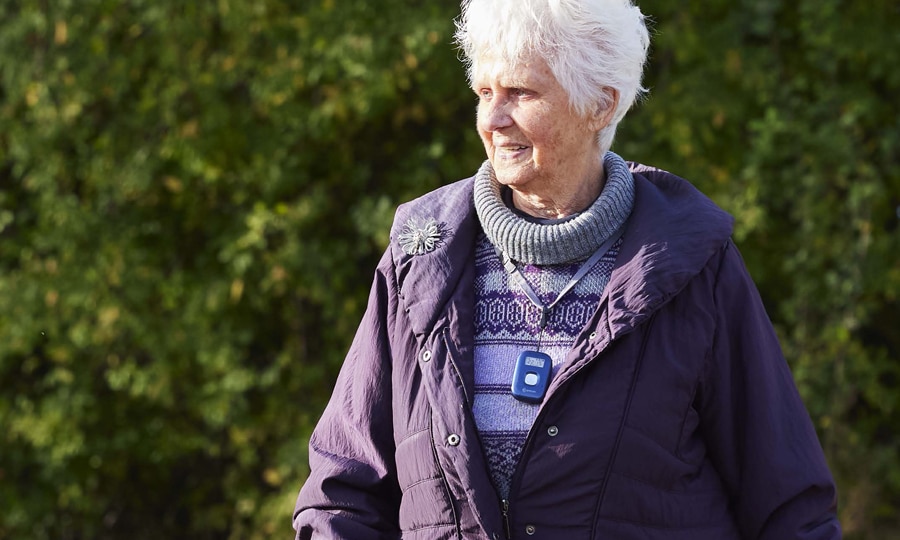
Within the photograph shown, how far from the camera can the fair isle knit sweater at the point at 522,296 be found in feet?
6.57

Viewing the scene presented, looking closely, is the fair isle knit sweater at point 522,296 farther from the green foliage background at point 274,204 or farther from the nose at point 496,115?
the green foliage background at point 274,204

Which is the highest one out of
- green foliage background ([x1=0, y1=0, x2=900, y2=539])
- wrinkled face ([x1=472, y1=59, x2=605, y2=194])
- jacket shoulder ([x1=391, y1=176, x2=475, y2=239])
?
wrinkled face ([x1=472, y1=59, x2=605, y2=194])

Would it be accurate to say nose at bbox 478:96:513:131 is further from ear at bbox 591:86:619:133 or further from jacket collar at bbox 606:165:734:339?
jacket collar at bbox 606:165:734:339

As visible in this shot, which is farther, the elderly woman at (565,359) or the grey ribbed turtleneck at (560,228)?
the grey ribbed turtleneck at (560,228)

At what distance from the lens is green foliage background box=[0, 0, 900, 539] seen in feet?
14.5

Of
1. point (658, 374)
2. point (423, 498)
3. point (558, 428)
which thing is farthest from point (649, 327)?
point (423, 498)

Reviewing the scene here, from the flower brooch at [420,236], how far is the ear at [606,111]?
1.09 feet

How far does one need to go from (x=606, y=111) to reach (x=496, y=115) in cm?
21

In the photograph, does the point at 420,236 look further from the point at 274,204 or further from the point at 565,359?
the point at 274,204

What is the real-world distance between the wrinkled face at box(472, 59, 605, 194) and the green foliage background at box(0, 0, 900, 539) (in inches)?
90.0

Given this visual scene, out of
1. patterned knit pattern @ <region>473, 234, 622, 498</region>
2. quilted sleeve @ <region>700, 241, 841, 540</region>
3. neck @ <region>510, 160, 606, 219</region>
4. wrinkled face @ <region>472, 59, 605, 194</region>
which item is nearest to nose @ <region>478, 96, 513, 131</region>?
wrinkled face @ <region>472, 59, 605, 194</region>

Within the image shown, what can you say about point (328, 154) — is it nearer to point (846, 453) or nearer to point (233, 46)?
point (233, 46)

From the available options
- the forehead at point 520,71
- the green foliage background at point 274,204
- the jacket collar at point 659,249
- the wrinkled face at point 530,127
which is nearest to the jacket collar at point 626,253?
the jacket collar at point 659,249

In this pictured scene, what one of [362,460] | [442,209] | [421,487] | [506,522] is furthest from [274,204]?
[506,522]
